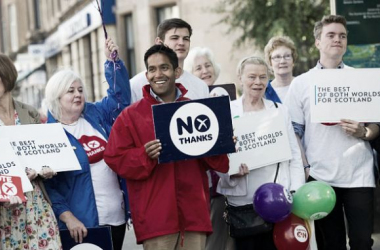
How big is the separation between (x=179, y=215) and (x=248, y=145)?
110 centimetres

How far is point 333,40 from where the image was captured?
6.07 m

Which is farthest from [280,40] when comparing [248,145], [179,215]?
[179,215]

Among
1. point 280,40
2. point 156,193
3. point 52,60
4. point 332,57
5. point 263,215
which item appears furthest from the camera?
point 52,60

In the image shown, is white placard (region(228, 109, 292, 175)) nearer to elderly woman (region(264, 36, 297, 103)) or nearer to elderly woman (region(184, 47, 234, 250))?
elderly woman (region(184, 47, 234, 250))

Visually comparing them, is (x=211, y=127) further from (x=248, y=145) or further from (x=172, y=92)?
(x=248, y=145)

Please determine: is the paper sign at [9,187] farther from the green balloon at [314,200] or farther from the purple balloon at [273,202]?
the green balloon at [314,200]

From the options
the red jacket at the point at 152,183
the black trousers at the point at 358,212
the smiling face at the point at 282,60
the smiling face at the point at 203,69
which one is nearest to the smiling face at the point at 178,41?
the red jacket at the point at 152,183

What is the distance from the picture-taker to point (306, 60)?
14.9 m

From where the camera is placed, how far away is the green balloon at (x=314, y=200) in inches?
221

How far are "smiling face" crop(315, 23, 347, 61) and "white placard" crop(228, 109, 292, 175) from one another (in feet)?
2.25

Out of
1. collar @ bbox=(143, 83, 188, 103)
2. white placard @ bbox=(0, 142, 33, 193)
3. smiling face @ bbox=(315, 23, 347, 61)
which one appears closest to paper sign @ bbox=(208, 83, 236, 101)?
smiling face @ bbox=(315, 23, 347, 61)

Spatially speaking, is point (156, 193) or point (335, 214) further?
point (335, 214)

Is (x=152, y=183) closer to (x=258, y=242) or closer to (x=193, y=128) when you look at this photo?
(x=193, y=128)

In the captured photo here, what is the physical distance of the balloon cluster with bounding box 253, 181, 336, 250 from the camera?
5.58 m
